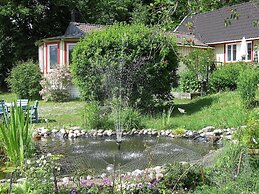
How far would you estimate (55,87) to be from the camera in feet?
65.6

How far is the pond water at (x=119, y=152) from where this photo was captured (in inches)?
303

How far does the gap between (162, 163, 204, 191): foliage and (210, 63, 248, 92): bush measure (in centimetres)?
1323

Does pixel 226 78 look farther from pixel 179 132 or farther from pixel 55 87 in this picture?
pixel 55 87

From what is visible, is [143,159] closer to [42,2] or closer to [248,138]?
[248,138]

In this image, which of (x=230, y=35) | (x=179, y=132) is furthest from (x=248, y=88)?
(x=230, y=35)

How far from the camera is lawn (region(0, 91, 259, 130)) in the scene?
11437 mm

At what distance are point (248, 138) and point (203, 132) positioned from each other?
4778 millimetres

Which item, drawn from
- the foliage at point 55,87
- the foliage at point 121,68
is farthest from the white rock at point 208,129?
the foliage at point 55,87

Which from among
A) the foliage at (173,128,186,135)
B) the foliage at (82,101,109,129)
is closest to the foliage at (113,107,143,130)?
the foliage at (82,101,109,129)

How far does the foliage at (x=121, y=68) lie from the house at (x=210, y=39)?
6537 mm

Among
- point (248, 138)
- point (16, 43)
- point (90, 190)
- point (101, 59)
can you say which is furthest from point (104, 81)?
point (16, 43)

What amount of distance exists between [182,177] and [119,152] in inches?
168

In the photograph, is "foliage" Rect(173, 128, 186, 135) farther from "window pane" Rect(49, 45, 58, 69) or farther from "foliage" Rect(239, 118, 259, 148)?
"window pane" Rect(49, 45, 58, 69)

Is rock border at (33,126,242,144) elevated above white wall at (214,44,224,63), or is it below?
below
